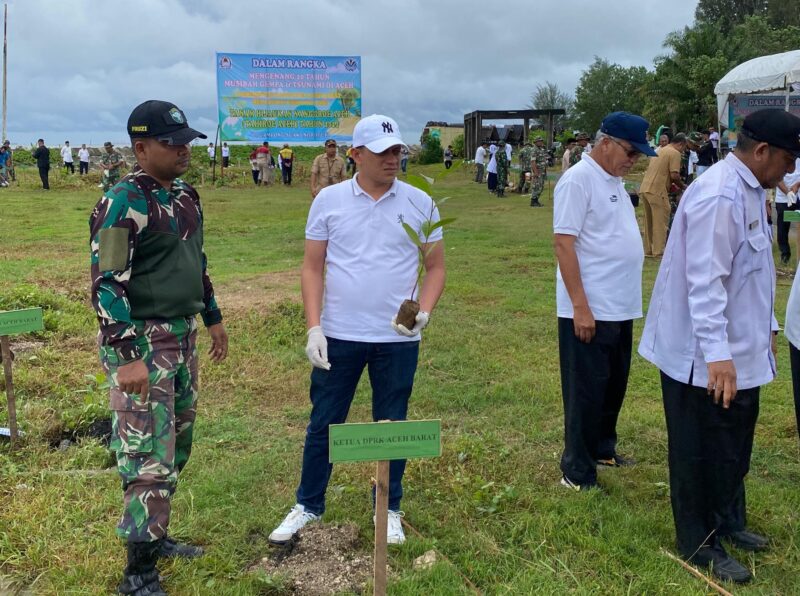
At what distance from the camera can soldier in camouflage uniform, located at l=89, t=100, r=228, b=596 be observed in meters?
2.36

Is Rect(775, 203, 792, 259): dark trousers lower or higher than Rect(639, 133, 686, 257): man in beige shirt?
lower

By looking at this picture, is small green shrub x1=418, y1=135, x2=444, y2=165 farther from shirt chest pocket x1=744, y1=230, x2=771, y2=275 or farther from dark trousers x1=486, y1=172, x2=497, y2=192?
shirt chest pocket x1=744, y1=230, x2=771, y2=275

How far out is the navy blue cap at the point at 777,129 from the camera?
2500mm

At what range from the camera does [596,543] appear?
9.74 feet

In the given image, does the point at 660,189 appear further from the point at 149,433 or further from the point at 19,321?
the point at 149,433

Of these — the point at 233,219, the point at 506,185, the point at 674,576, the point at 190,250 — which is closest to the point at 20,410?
the point at 190,250

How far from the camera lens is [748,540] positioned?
9.93ft

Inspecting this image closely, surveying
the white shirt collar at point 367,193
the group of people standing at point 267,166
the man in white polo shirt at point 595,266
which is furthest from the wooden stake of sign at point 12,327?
the group of people standing at point 267,166

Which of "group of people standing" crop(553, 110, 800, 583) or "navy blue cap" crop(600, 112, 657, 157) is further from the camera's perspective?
"navy blue cap" crop(600, 112, 657, 157)

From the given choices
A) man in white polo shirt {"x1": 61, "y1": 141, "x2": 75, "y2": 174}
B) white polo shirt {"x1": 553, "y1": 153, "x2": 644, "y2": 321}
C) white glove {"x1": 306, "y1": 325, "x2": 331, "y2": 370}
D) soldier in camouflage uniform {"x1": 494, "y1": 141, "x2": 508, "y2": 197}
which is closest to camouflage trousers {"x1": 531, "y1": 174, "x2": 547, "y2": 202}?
soldier in camouflage uniform {"x1": 494, "y1": 141, "x2": 508, "y2": 197}

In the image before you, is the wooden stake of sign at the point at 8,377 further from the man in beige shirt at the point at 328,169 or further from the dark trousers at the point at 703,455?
the man in beige shirt at the point at 328,169

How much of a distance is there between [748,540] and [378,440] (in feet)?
6.14

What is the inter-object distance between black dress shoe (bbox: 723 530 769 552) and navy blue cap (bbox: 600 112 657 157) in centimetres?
175

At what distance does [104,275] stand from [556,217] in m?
2.03
